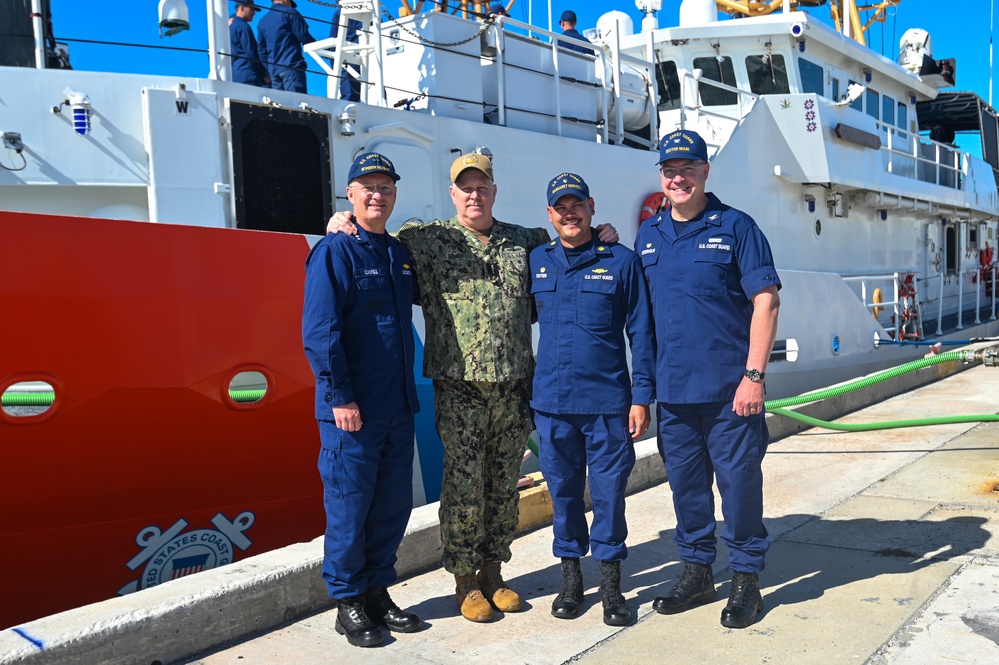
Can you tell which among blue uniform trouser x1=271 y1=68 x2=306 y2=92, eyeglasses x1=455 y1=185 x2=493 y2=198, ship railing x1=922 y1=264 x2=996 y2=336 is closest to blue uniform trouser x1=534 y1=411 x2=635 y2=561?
eyeglasses x1=455 y1=185 x2=493 y2=198

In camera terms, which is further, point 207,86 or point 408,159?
point 408,159

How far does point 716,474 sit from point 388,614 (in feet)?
4.27

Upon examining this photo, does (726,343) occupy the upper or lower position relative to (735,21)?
lower

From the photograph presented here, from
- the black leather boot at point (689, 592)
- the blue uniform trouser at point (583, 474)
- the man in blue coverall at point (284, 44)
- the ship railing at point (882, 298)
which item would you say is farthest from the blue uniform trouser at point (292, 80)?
the ship railing at point (882, 298)

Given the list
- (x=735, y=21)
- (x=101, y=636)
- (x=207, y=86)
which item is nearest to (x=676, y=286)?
(x=101, y=636)

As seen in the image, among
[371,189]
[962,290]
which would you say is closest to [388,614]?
[371,189]

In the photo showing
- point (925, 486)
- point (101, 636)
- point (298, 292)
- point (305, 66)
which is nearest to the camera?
point (101, 636)

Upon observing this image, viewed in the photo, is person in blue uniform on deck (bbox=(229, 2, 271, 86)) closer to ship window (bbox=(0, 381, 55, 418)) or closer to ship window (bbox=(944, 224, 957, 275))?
ship window (bbox=(0, 381, 55, 418))

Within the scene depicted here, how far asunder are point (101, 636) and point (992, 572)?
127 inches

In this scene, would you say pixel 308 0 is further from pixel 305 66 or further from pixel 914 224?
pixel 914 224

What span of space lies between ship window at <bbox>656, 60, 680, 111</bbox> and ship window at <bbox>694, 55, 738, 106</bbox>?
0.26 meters

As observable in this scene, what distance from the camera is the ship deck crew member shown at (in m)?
3.18

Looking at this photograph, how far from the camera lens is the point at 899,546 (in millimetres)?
3848

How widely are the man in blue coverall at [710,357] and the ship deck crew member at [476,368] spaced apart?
0.32 metres
